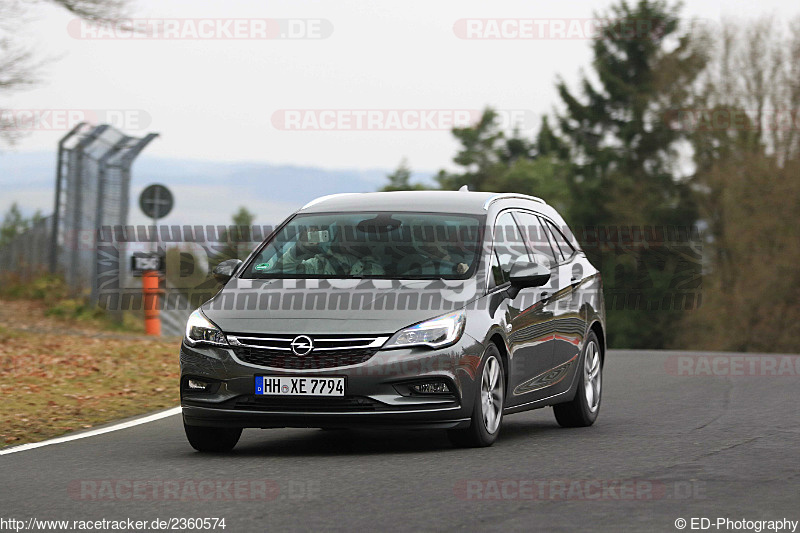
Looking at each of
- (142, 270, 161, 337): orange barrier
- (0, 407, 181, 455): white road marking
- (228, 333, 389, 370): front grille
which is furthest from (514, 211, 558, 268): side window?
(142, 270, 161, 337): orange barrier

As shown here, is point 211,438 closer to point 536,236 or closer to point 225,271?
point 225,271

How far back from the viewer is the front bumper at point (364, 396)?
8945 millimetres

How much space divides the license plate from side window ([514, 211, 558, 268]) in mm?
2713

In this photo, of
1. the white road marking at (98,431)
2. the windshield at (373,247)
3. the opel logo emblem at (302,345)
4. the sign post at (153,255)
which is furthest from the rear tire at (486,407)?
the sign post at (153,255)

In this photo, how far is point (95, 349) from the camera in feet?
66.3

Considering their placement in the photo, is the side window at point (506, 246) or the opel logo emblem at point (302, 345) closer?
the opel logo emblem at point (302, 345)

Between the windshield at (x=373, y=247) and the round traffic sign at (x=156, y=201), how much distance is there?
47.3 feet

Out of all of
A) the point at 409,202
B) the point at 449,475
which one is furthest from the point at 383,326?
the point at 409,202

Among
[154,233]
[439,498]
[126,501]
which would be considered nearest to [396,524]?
[439,498]

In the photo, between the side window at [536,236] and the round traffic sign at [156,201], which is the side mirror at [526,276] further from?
the round traffic sign at [156,201]

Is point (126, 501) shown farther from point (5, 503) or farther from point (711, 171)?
point (711, 171)

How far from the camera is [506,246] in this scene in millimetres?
10500

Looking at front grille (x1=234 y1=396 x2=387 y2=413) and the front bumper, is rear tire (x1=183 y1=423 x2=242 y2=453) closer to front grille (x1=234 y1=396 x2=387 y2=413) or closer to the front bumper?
the front bumper

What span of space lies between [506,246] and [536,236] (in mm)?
997
